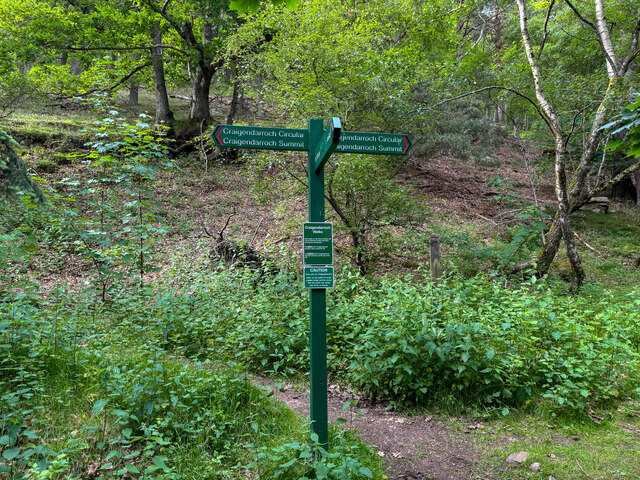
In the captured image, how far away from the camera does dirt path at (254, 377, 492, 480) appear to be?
122 inches

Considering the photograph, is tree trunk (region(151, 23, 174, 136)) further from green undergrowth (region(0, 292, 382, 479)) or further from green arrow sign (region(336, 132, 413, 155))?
green arrow sign (region(336, 132, 413, 155))

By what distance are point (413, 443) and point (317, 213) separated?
2375 millimetres

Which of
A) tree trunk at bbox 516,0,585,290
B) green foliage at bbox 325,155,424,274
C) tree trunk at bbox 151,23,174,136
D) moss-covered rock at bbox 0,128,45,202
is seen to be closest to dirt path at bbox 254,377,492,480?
moss-covered rock at bbox 0,128,45,202

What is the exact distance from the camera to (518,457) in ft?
10.5

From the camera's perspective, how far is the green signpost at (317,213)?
2.81m

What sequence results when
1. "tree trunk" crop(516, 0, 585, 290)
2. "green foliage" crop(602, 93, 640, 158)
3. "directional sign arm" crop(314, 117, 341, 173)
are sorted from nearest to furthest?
"green foliage" crop(602, 93, 640, 158) < "directional sign arm" crop(314, 117, 341, 173) < "tree trunk" crop(516, 0, 585, 290)

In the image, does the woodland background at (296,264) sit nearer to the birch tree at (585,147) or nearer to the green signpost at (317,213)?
the birch tree at (585,147)

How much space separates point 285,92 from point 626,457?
7954mm

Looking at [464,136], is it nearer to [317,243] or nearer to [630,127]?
[630,127]

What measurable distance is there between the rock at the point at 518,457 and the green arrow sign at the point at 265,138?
319cm

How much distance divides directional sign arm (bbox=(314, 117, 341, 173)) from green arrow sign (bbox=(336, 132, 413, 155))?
265 millimetres

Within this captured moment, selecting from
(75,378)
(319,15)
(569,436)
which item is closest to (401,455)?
(569,436)

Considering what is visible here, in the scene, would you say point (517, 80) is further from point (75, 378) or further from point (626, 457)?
point (75, 378)

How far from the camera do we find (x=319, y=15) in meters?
8.35
